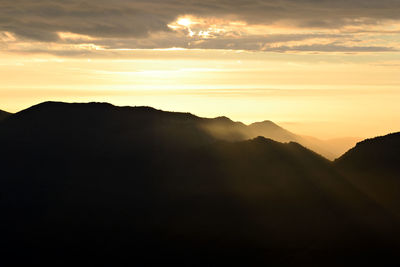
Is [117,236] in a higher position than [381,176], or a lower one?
lower

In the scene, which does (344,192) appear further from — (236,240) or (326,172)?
(236,240)

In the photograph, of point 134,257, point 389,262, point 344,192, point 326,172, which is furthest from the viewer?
point 326,172

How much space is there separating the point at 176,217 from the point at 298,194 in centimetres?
3818

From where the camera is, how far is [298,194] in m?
183

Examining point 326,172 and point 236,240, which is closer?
point 236,240

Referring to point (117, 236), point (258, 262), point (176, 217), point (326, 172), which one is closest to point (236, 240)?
point (258, 262)

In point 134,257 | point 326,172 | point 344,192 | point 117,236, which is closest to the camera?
point 134,257

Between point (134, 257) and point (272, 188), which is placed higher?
point (272, 188)

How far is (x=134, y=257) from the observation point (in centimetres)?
16138

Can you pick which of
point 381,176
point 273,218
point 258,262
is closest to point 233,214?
point 273,218

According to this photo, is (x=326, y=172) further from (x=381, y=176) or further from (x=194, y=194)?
(x=194, y=194)

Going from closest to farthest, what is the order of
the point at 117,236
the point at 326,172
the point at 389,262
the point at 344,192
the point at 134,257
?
the point at 389,262, the point at 134,257, the point at 117,236, the point at 344,192, the point at 326,172

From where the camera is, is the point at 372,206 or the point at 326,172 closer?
the point at 372,206

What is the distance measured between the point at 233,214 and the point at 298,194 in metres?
22.0
